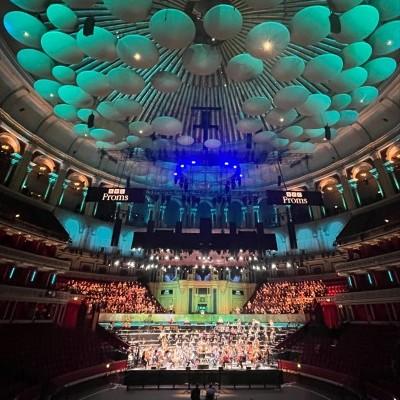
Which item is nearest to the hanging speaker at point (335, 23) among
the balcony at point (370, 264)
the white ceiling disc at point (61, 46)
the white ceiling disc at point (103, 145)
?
the white ceiling disc at point (61, 46)

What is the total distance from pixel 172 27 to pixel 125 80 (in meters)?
3.30

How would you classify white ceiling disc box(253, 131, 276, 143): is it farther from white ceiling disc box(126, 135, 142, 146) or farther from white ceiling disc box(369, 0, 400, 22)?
white ceiling disc box(126, 135, 142, 146)

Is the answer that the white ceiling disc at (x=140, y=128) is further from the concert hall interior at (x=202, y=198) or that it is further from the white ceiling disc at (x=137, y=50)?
the white ceiling disc at (x=137, y=50)

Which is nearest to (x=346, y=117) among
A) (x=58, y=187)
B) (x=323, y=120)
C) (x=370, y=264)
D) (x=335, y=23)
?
(x=323, y=120)

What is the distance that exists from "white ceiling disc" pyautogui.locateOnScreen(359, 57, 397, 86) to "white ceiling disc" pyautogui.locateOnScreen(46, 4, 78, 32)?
13514 mm

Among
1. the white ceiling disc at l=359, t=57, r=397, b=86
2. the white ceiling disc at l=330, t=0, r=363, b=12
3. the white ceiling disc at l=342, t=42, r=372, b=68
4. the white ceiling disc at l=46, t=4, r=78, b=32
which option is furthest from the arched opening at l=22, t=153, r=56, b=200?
the white ceiling disc at l=359, t=57, r=397, b=86

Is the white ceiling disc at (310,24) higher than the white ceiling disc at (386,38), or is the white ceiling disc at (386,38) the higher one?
the white ceiling disc at (386,38)

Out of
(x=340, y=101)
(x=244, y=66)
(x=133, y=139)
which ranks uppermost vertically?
(x=133, y=139)

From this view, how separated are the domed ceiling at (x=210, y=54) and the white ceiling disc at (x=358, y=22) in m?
0.04

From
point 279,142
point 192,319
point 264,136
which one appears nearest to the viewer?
point 264,136

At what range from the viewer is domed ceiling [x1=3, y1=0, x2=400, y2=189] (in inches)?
390

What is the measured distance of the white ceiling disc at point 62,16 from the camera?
34.7ft

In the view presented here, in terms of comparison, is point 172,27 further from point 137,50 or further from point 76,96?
point 76,96

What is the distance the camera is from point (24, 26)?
11336 mm
